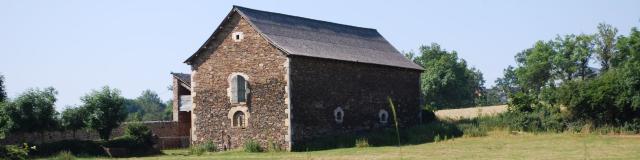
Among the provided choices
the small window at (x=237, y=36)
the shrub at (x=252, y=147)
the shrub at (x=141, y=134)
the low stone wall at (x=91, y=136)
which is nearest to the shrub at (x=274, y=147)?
the shrub at (x=252, y=147)

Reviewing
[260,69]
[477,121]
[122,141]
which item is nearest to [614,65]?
[477,121]

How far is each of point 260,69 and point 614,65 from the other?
128ft

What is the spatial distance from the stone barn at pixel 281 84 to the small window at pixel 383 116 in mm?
53

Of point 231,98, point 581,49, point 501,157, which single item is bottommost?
point 501,157

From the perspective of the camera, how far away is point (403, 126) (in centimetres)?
4391

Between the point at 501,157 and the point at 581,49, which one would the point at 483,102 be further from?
the point at 501,157

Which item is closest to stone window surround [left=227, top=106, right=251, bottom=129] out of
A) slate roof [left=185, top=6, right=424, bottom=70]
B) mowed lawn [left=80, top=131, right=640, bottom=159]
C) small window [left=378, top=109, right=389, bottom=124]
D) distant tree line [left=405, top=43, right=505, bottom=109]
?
mowed lawn [left=80, top=131, right=640, bottom=159]

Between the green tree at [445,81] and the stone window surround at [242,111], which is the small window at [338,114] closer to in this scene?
the stone window surround at [242,111]

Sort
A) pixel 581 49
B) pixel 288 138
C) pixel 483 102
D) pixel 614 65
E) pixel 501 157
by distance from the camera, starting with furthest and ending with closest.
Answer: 1. pixel 483 102
2. pixel 581 49
3. pixel 614 65
4. pixel 288 138
5. pixel 501 157

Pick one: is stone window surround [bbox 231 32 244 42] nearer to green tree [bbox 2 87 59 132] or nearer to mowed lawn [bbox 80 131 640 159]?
mowed lawn [bbox 80 131 640 159]

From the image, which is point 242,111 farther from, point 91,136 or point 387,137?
point 91,136

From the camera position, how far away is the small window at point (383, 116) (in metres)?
42.2

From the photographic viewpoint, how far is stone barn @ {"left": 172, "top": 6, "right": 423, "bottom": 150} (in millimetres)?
36812

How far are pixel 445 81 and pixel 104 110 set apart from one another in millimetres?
45210
